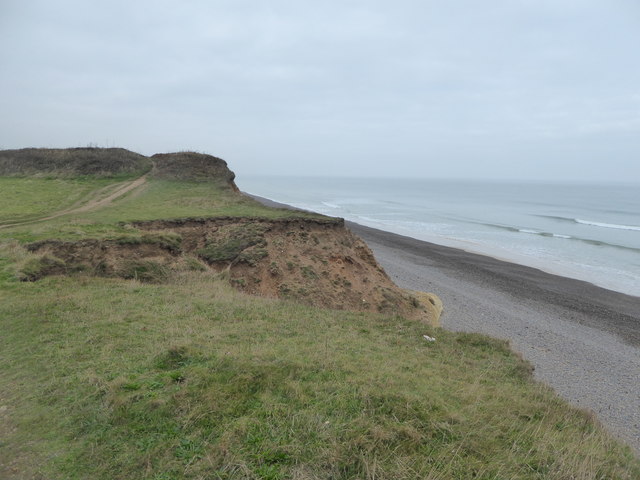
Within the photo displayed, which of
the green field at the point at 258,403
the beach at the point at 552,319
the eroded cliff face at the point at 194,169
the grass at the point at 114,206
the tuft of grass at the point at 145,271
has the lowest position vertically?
the beach at the point at 552,319

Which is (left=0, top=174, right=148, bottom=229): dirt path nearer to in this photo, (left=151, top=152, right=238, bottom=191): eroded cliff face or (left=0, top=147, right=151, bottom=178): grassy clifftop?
(left=151, top=152, right=238, bottom=191): eroded cliff face

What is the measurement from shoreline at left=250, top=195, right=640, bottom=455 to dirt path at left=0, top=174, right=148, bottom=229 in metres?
18.9

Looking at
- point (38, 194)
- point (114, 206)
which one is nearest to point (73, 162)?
point (38, 194)

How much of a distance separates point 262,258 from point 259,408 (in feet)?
39.9

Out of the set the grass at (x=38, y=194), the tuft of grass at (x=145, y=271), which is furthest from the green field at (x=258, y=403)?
the grass at (x=38, y=194)

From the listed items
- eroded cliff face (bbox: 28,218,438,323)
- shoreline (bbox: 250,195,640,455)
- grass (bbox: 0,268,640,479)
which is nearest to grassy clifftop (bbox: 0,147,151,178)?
eroded cliff face (bbox: 28,218,438,323)

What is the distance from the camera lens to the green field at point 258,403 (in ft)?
17.0

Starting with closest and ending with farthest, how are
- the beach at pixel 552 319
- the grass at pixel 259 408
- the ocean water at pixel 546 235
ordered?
the grass at pixel 259 408 < the beach at pixel 552 319 < the ocean water at pixel 546 235

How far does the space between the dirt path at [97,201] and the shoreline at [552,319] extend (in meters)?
18.9

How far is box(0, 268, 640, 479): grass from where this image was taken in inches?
203

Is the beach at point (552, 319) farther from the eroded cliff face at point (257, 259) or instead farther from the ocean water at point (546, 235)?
the ocean water at point (546, 235)

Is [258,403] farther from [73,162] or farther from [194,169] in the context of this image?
[73,162]

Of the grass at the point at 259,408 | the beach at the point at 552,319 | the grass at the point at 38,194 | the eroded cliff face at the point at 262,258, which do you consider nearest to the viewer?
the grass at the point at 259,408

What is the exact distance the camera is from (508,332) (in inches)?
794
